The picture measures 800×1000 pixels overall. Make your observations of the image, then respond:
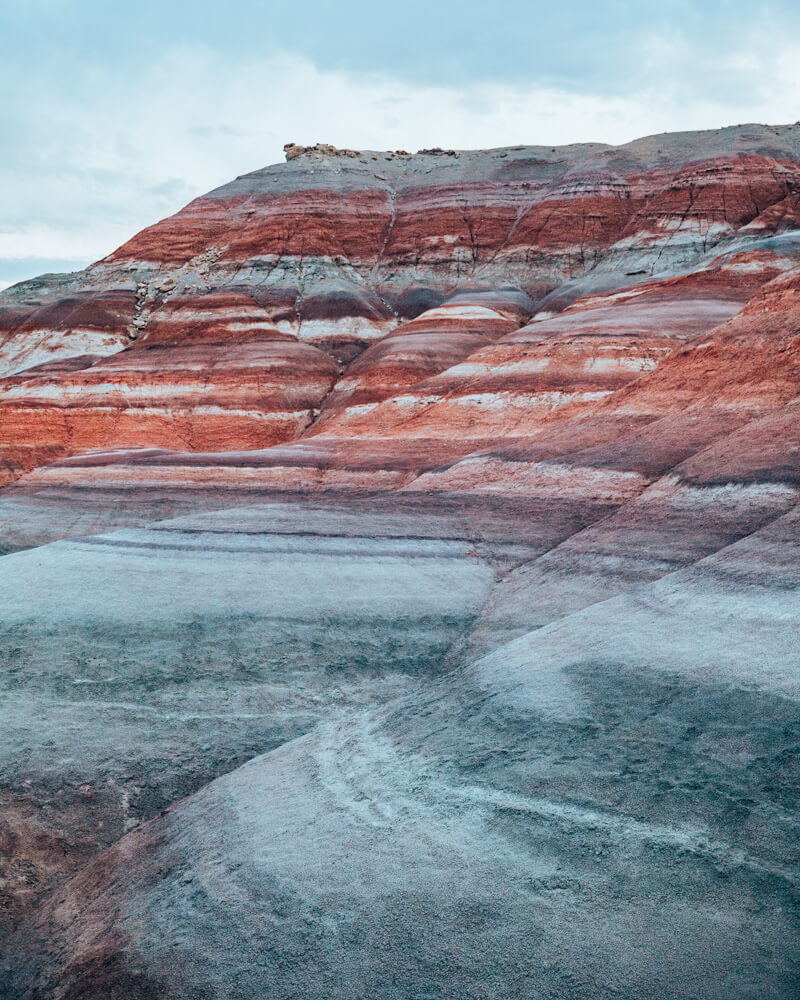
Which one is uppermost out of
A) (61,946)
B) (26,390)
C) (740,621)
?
(26,390)

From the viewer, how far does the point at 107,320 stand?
3934 cm

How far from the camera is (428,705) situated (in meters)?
7.01

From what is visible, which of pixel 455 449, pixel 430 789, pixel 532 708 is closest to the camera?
pixel 430 789

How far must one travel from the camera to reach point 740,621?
254 inches

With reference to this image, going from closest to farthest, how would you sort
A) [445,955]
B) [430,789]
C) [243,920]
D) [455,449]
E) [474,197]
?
1. [445,955]
2. [243,920]
3. [430,789]
4. [455,449]
5. [474,197]

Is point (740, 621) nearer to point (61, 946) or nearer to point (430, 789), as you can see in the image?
point (430, 789)

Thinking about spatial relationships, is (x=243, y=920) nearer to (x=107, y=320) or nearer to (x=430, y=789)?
(x=430, y=789)

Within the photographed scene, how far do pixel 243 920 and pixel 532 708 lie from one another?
2.50m

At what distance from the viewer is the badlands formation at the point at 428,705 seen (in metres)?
4.47

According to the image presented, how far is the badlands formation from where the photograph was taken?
176 inches

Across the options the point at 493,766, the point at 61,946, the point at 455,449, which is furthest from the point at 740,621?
the point at 455,449

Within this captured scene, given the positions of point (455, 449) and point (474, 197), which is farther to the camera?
point (474, 197)

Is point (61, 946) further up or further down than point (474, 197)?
further down

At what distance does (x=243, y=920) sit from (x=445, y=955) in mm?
1308
